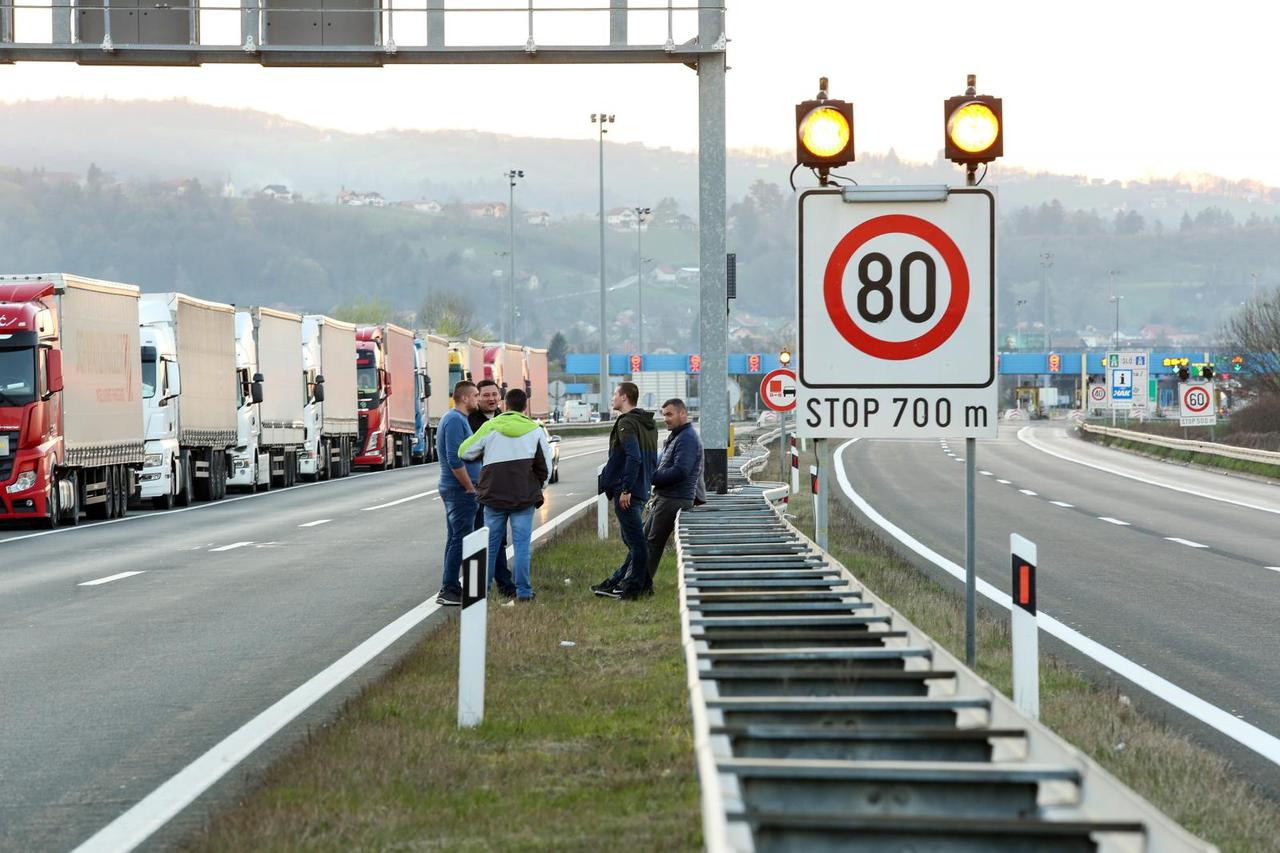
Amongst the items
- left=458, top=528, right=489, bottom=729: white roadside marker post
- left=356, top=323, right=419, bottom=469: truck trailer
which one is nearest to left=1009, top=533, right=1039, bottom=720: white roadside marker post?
left=458, top=528, right=489, bottom=729: white roadside marker post

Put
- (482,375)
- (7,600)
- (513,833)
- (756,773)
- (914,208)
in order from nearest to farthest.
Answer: (756,773) → (513,833) → (914,208) → (7,600) → (482,375)

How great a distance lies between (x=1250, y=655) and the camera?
12.7m

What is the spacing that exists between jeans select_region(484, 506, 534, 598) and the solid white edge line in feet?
5.57

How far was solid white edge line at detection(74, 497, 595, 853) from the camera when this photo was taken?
7117 mm

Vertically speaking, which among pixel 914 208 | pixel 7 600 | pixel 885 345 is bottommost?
pixel 7 600

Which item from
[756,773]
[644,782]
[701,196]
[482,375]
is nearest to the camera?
[756,773]

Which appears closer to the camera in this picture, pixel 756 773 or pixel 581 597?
pixel 756 773

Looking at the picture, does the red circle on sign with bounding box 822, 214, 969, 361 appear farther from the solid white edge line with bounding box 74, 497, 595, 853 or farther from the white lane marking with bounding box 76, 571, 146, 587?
the white lane marking with bounding box 76, 571, 146, 587

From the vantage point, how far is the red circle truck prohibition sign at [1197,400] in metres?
56.1

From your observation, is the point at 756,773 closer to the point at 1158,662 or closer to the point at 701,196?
the point at 1158,662

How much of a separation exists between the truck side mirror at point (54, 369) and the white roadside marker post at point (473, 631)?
2012 centimetres

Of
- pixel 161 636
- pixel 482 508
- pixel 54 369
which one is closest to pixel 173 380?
pixel 54 369

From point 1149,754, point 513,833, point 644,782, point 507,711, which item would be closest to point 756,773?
point 513,833

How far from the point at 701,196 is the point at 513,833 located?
16.8 metres
